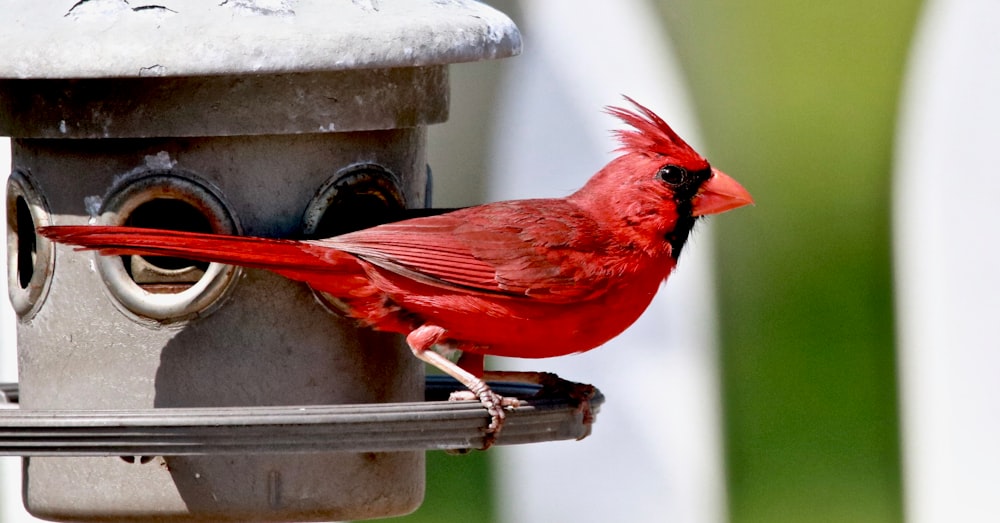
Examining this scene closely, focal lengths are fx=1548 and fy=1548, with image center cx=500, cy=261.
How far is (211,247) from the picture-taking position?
269cm

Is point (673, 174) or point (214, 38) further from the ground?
point (214, 38)

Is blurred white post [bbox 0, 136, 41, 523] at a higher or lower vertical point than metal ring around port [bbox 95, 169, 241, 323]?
lower

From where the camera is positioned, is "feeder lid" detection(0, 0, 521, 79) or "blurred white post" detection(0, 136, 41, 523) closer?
"feeder lid" detection(0, 0, 521, 79)

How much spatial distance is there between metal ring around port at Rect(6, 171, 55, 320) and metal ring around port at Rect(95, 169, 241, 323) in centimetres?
13

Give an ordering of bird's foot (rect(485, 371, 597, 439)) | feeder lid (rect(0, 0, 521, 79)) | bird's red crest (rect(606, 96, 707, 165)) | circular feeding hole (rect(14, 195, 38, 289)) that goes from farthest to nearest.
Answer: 1. bird's red crest (rect(606, 96, 707, 165))
2. circular feeding hole (rect(14, 195, 38, 289))
3. bird's foot (rect(485, 371, 597, 439))
4. feeder lid (rect(0, 0, 521, 79))

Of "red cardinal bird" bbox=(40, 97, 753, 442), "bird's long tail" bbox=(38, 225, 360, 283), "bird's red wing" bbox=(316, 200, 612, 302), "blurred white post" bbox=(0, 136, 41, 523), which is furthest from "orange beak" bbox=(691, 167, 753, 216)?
"blurred white post" bbox=(0, 136, 41, 523)

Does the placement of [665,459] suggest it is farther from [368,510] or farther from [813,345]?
[368,510]

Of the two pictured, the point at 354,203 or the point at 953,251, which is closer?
the point at 354,203

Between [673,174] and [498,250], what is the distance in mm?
478

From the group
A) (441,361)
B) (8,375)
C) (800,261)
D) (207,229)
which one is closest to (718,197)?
(441,361)

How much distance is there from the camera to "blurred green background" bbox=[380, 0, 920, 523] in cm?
506

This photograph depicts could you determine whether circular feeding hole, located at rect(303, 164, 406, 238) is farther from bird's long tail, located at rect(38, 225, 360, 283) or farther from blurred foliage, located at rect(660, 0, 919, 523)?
blurred foliage, located at rect(660, 0, 919, 523)

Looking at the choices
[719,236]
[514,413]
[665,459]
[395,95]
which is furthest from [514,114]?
[514,413]

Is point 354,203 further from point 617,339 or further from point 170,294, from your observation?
point 617,339
